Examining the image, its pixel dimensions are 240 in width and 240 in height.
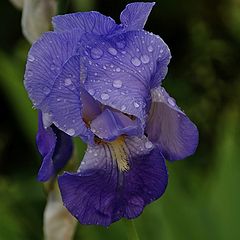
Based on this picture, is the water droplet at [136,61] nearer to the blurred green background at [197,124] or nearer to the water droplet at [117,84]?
the water droplet at [117,84]

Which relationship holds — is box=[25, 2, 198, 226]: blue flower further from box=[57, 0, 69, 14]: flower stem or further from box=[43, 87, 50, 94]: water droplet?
box=[57, 0, 69, 14]: flower stem

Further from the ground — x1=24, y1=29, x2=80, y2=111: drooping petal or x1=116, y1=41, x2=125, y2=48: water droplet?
x1=116, y1=41, x2=125, y2=48: water droplet

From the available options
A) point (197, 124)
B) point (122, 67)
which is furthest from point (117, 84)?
point (197, 124)

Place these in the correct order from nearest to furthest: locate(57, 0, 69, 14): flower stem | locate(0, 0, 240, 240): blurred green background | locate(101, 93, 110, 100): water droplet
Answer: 1. locate(101, 93, 110, 100): water droplet
2. locate(57, 0, 69, 14): flower stem
3. locate(0, 0, 240, 240): blurred green background

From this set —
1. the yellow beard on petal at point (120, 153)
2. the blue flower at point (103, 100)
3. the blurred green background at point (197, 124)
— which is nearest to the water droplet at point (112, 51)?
the blue flower at point (103, 100)

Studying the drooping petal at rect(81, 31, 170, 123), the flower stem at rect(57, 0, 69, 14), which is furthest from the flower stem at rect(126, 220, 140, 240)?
the flower stem at rect(57, 0, 69, 14)

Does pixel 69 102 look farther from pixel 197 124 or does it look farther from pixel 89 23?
pixel 197 124

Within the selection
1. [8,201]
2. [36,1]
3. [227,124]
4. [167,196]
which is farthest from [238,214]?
[36,1]

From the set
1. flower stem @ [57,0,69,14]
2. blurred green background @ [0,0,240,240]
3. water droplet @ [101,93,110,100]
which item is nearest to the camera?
water droplet @ [101,93,110,100]
